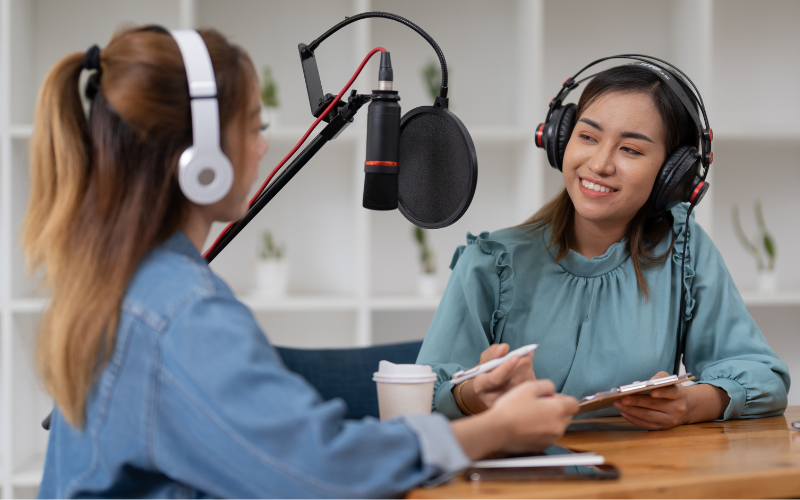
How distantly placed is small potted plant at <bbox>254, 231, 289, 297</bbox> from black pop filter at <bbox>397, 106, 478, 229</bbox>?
4.20ft

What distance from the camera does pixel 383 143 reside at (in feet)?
3.28

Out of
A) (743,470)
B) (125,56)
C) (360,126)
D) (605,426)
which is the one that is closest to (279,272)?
(360,126)

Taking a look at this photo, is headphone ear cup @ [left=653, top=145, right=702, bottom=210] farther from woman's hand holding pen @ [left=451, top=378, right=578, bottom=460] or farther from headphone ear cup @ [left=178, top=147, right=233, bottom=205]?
headphone ear cup @ [left=178, top=147, right=233, bottom=205]

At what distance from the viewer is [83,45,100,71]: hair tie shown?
2.77ft

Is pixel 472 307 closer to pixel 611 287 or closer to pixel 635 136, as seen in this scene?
pixel 611 287

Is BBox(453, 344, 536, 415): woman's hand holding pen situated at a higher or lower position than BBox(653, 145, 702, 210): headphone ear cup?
lower

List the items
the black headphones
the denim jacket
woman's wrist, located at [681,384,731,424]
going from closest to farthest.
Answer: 1. the denim jacket
2. woman's wrist, located at [681,384,731,424]
3. the black headphones

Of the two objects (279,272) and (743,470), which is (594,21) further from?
(743,470)

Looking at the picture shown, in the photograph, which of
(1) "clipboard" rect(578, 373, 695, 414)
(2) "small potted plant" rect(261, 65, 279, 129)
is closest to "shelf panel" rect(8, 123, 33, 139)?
(2) "small potted plant" rect(261, 65, 279, 129)

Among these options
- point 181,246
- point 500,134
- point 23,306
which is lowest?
point 23,306

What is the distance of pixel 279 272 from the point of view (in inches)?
92.4

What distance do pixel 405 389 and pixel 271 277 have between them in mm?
1419

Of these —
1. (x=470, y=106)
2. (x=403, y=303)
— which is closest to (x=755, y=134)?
(x=470, y=106)

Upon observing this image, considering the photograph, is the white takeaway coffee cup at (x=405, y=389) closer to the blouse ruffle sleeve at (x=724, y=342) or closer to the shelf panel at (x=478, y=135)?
the blouse ruffle sleeve at (x=724, y=342)
